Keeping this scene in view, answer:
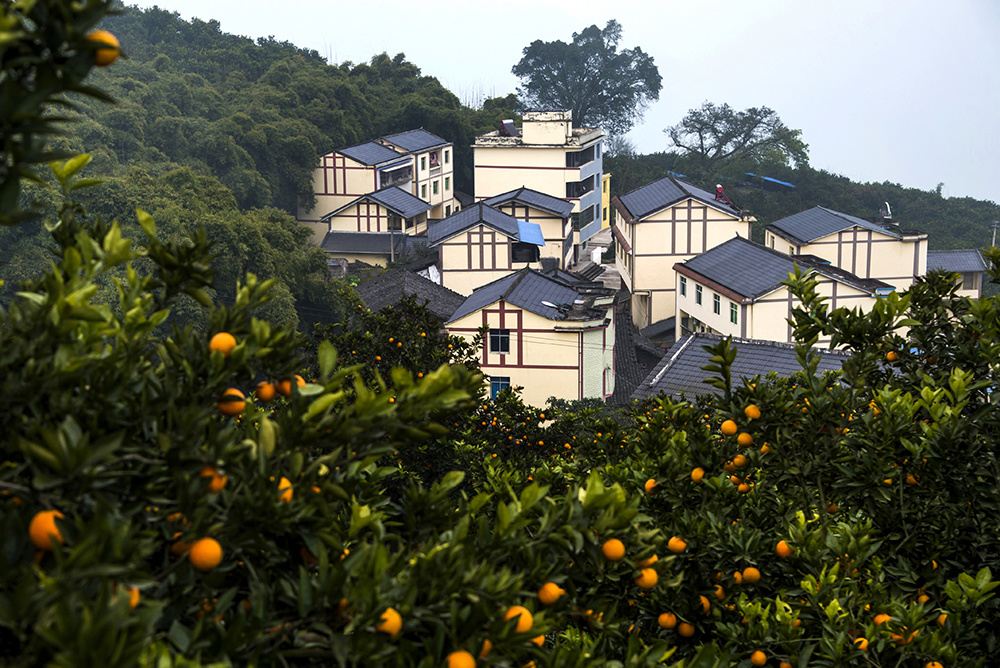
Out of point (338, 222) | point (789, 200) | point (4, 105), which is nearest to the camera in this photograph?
point (4, 105)

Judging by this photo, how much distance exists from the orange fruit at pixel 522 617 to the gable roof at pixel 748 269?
18.5 meters

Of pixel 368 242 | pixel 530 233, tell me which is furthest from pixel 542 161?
pixel 530 233

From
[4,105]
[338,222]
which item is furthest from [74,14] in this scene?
[338,222]

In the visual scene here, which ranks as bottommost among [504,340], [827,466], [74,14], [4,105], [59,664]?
[504,340]

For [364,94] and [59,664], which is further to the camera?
[364,94]

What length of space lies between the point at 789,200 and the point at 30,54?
48.7m

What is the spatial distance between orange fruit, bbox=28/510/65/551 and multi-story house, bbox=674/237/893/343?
17.4 metres

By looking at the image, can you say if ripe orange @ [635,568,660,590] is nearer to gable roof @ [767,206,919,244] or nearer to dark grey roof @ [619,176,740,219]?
gable roof @ [767,206,919,244]

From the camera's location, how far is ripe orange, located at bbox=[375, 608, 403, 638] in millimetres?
2250

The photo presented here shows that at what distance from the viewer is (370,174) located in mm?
38188

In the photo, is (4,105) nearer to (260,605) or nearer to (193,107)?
(260,605)

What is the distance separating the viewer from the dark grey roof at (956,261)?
29.2 m

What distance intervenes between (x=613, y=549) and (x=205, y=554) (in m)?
1.24

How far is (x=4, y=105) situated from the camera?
1.93 meters
